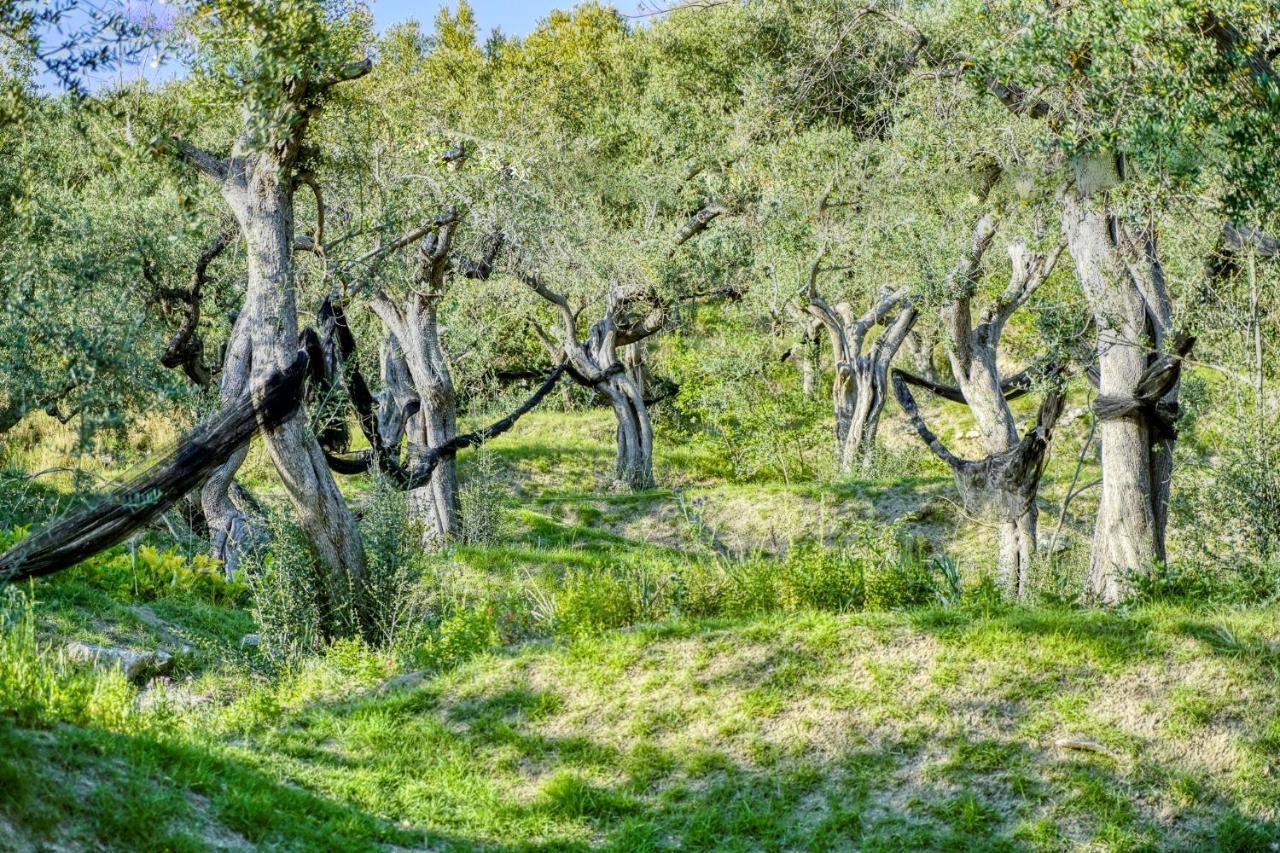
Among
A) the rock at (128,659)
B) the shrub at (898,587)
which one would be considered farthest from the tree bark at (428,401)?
the shrub at (898,587)

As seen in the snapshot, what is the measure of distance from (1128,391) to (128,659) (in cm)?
825

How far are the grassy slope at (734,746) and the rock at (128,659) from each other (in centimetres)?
83

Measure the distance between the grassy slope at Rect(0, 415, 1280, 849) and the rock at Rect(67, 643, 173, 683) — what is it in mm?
834

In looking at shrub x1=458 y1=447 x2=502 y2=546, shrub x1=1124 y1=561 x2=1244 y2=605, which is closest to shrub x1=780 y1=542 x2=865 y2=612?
shrub x1=1124 y1=561 x2=1244 y2=605

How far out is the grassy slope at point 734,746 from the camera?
563cm

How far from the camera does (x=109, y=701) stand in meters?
6.34

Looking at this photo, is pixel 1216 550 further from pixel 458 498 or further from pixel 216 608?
pixel 458 498

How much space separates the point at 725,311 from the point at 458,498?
1173 centimetres

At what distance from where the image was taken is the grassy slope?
5.63 metres

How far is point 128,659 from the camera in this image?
8.88 m

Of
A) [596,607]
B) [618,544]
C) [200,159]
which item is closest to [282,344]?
[200,159]

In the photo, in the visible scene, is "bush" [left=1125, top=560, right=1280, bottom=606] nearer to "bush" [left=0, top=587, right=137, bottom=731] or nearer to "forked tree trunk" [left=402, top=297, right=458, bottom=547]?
"bush" [left=0, top=587, right=137, bottom=731]

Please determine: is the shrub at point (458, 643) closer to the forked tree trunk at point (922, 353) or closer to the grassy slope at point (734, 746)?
the grassy slope at point (734, 746)

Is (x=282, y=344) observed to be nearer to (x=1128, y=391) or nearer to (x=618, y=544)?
(x=1128, y=391)
